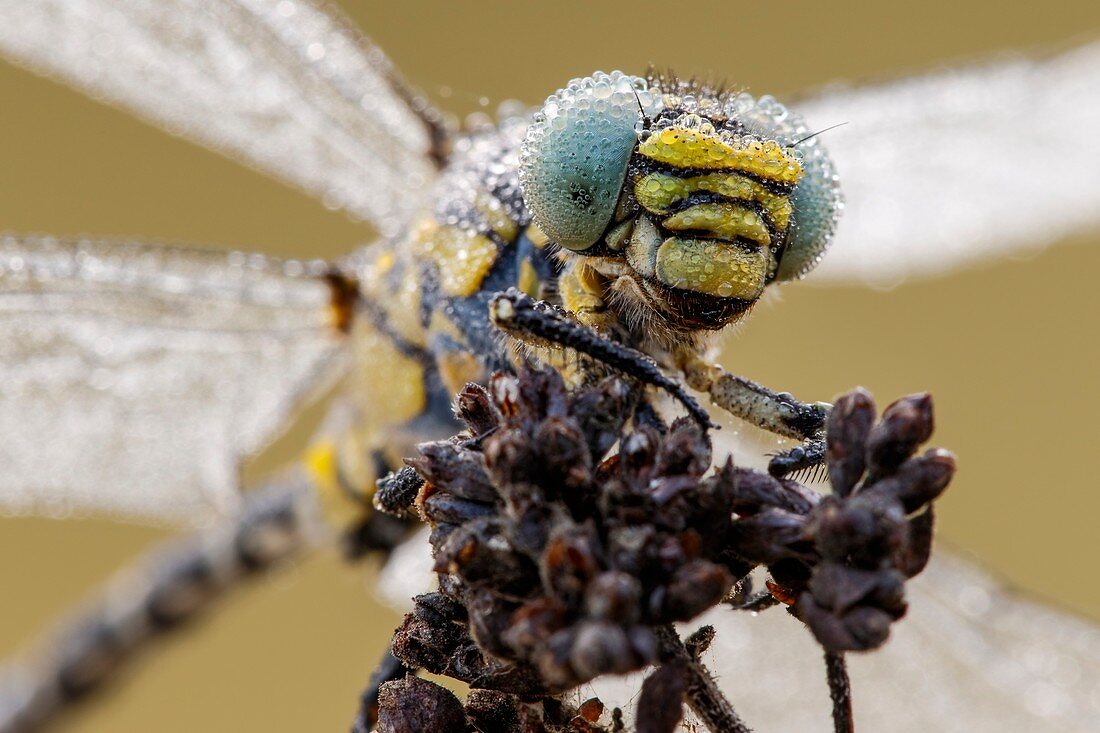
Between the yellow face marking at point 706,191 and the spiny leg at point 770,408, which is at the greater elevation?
the yellow face marking at point 706,191

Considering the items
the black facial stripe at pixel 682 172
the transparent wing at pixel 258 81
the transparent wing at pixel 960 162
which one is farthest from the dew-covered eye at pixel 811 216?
the transparent wing at pixel 960 162

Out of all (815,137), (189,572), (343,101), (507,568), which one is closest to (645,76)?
(815,137)

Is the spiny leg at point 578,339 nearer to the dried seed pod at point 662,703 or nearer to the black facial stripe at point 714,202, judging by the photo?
the black facial stripe at point 714,202

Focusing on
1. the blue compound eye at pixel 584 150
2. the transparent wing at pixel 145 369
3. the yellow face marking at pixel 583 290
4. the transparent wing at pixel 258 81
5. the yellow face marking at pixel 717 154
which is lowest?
the yellow face marking at pixel 717 154

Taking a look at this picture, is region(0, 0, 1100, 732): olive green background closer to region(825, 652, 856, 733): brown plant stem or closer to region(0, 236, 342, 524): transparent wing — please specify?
region(0, 236, 342, 524): transparent wing

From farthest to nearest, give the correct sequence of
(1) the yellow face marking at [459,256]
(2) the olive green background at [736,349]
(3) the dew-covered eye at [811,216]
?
1. (2) the olive green background at [736,349]
2. (1) the yellow face marking at [459,256]
3. (3) the dew-covered eye at [811,216]

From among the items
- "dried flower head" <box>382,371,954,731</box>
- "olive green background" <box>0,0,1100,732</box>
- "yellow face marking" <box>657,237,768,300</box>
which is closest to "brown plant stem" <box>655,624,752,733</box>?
"dried flower head" <box>382,371,954,731</box>

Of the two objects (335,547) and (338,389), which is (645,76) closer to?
(338,389)
